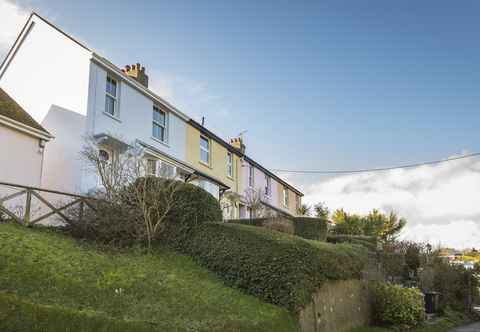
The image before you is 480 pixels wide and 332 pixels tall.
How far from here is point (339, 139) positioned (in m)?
18.4

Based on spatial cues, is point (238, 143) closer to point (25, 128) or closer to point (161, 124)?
point (161, 124)

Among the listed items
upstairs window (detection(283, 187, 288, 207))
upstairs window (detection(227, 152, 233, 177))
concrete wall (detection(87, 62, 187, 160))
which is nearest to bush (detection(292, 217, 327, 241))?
concrete wall (detection(87, 62, 187, 160))

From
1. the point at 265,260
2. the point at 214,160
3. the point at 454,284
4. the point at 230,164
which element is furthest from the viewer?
the point at 230,164

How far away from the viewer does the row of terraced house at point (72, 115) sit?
15875 millimetres

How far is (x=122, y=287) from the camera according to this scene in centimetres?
882

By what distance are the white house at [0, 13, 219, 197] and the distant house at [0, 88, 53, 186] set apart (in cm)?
111

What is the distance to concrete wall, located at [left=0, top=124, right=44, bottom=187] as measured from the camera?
14837 millimetres

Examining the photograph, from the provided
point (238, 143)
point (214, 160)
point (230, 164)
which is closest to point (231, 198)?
point (230, 164)

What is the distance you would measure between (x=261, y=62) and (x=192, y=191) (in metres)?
5.67

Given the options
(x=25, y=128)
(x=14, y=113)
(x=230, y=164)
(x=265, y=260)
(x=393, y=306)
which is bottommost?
(x=393, y=306)

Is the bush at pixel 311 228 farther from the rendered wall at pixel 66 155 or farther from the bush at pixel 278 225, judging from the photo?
the rendered wall at pixel 66 155

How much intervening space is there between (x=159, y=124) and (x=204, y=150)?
483cm

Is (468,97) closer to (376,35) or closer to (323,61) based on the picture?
(376,35)

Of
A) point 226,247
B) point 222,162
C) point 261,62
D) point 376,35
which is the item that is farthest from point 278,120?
point 222,162
